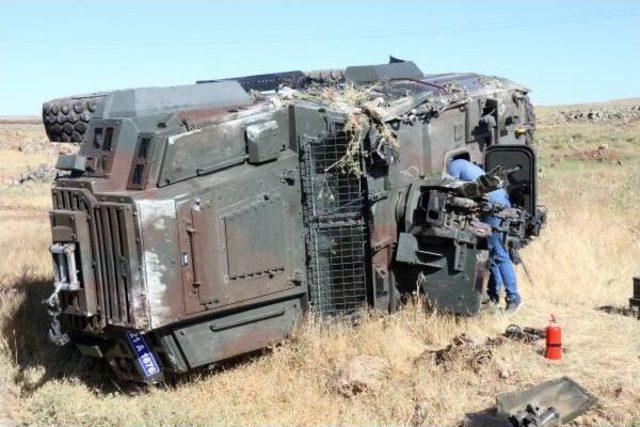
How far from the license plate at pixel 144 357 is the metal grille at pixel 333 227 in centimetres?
175

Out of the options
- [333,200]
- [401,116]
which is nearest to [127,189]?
[333,200]

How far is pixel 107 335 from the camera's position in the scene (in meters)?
7.84

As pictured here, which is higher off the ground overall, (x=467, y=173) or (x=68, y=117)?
(x=68, y=117)

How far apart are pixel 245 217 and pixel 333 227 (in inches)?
44.2

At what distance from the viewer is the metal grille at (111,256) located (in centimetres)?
727

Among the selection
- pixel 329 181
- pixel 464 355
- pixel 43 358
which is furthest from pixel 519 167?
pixel 43 358

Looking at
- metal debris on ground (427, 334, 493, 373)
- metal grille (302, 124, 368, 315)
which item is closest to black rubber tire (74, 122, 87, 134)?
metal grille (302, 124, 368, 315)

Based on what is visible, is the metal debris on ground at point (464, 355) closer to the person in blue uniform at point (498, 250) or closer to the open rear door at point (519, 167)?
the person in blue uniform at point (498, 250)

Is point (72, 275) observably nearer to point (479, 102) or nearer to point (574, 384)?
point (574, 384)

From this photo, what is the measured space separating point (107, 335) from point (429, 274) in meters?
3.38

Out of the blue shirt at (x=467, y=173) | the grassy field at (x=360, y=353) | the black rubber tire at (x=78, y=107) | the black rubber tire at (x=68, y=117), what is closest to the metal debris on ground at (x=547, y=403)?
the grassy field at (x=360, y=353)

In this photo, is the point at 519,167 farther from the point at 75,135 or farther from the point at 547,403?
the point at 75,135

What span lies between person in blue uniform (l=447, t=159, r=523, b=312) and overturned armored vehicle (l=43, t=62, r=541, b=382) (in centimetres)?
17

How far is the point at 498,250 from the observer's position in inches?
383
